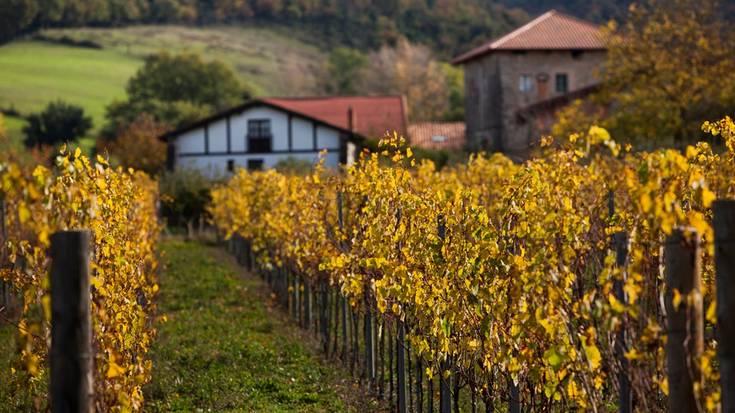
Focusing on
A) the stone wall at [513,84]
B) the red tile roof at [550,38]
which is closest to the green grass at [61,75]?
the stone wall at [513,84]

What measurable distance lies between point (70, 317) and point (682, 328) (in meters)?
2.40

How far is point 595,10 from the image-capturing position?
3469 inches

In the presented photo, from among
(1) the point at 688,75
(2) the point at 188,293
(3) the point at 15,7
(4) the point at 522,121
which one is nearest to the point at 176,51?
(3) the point at 15,7

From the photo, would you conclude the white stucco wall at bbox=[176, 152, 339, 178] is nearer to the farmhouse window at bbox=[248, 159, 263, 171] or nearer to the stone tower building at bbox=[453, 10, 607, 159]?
the farmhouse window at bbox=[248, 159, 263, 171]

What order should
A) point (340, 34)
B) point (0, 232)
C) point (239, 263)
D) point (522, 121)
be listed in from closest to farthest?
point (0, 232) → point (239, 263) → point (522, 121) → point (340, 34)

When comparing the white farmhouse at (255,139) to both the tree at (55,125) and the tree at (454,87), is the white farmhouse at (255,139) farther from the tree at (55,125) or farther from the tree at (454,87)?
the tree at (454,87)

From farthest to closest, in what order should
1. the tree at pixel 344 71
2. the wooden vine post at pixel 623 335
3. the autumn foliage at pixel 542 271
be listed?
the tree at pixel 344 71
the wooden vine post at pixel 623 335
the autumn foliage at pixel 542 271

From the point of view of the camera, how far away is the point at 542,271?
5.34 metres

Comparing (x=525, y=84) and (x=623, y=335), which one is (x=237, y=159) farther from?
(x=623, y=335)

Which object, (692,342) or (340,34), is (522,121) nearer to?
(692,342)

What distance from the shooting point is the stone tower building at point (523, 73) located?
5025 centimetres

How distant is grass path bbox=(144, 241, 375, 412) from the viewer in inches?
378

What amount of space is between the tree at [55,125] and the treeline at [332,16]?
941 inches

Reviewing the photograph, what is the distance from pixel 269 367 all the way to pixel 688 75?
73.2ft
